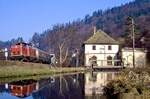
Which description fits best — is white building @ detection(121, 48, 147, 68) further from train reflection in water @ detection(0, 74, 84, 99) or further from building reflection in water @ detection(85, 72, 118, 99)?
train reflection in water @ detection(0, 74, 84, 99)

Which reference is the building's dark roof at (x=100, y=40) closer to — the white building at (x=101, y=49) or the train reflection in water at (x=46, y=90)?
the white building at (x=101, y=49)

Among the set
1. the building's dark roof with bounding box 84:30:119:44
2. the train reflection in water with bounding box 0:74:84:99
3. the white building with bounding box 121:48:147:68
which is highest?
the building's dark roof with bounding box 84:30:119:44

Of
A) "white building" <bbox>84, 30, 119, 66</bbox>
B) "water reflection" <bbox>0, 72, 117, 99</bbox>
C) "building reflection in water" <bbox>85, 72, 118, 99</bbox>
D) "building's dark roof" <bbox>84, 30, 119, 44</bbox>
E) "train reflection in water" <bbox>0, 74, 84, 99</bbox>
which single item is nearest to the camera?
"water reflection" <bbox>0, 72, 117, 99</bbox>

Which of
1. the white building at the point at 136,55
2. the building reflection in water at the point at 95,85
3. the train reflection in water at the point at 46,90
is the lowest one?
Answer: the train reflection in water at the point at 46,90

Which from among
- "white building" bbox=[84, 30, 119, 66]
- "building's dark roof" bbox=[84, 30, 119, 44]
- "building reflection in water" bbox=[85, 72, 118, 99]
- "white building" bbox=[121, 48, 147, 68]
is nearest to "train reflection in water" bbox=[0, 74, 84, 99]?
"building reflection in water" bbox=[85, 72, 118, 99]

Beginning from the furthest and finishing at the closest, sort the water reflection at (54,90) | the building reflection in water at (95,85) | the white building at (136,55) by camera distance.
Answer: the white building at (136,55) < the building reflection in water at (95,85) < the water reflection at (54,90)

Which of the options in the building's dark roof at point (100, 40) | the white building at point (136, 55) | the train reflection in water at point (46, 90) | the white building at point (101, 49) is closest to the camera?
the train reflection in water at point (46, 90)

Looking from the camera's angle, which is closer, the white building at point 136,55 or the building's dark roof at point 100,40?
the white building at point 136,55

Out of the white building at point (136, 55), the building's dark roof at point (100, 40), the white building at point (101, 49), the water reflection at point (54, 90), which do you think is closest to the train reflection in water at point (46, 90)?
the water reflection at point (54, 90)

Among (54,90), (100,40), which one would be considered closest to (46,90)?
(54,90)

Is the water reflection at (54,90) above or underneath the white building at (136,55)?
underneath

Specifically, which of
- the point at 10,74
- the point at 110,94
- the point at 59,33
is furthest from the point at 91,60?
the point at 110,94

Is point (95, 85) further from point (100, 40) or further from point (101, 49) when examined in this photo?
point (100, 40)

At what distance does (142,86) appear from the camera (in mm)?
19203
